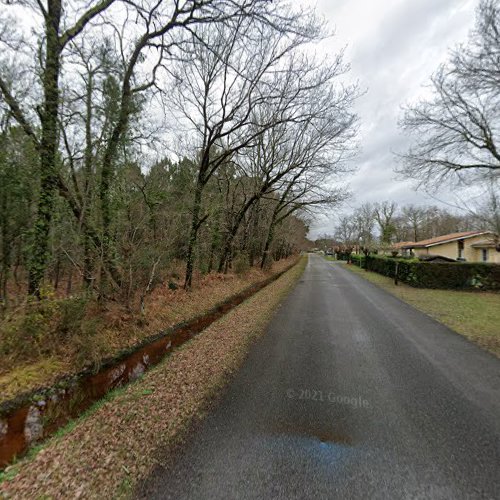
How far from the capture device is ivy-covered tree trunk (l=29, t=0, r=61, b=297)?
512 cm

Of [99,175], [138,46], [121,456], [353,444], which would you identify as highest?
[138,46]

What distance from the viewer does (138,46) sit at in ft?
23.8

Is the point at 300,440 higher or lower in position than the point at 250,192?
lower

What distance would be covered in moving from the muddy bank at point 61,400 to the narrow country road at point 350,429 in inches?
91.1

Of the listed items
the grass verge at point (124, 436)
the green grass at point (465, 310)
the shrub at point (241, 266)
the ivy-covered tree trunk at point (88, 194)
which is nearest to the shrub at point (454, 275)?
the green grass at point (465, 310)

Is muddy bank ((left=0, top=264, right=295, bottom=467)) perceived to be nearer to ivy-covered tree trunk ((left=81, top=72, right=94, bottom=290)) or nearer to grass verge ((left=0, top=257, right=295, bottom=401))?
grass verge ((left=0, top=257, right=295, bottom=401))

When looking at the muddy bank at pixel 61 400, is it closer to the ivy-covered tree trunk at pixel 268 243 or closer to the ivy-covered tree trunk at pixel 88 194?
the ivy-covered tree trunk at pixel 88 194

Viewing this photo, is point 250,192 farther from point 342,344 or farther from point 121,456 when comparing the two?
point 121,456

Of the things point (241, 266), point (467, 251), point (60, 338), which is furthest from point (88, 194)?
point (467, 251)

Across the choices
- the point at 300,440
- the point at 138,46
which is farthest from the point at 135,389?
the point at 138,46

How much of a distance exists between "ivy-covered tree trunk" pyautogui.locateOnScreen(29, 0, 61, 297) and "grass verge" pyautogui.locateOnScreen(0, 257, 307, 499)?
133 inches

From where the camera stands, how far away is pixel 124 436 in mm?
2605

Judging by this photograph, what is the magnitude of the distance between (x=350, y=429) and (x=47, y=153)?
760 centimetres

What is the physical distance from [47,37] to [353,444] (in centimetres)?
961
